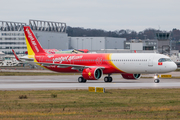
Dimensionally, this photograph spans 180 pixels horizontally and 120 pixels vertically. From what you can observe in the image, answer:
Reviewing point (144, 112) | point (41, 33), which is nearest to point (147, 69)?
point (144, 112)

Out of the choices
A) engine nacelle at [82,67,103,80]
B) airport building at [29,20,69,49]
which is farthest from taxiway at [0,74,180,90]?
airport building at [29,20,69,49]

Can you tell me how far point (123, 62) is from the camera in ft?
155

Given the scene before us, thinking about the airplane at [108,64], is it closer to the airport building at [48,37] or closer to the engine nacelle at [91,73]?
the engine nacelle at [91,73]

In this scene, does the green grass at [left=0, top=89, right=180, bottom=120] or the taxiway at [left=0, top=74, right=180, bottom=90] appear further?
the taxiway at [left=0, top=74, right=180, bottom=90]

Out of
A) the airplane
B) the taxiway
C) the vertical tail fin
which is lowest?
the taxiway

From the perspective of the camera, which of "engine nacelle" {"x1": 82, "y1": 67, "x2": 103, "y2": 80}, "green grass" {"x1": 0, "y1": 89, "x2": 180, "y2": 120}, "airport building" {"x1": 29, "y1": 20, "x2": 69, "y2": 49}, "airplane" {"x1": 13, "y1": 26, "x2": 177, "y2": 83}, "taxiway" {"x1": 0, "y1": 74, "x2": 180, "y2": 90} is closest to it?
"green grass" {"x1": 0, "y1": 89, "x2": 180, "y2": 120}

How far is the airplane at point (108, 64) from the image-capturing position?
1801 inches

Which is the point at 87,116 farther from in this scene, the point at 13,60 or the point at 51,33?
the point at 51,33

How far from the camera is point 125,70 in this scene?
156 ft

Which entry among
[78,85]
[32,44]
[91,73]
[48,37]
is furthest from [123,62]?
[48,37]

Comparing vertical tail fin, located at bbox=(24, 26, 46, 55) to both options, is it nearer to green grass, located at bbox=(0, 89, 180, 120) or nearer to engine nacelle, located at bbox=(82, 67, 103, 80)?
engine nacelle, located at bbox=(82, 67, 103, 80)

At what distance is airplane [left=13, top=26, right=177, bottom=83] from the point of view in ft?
150

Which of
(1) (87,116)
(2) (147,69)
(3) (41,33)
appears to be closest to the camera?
(1) (87,116)

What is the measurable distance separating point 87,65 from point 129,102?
2724 cm
